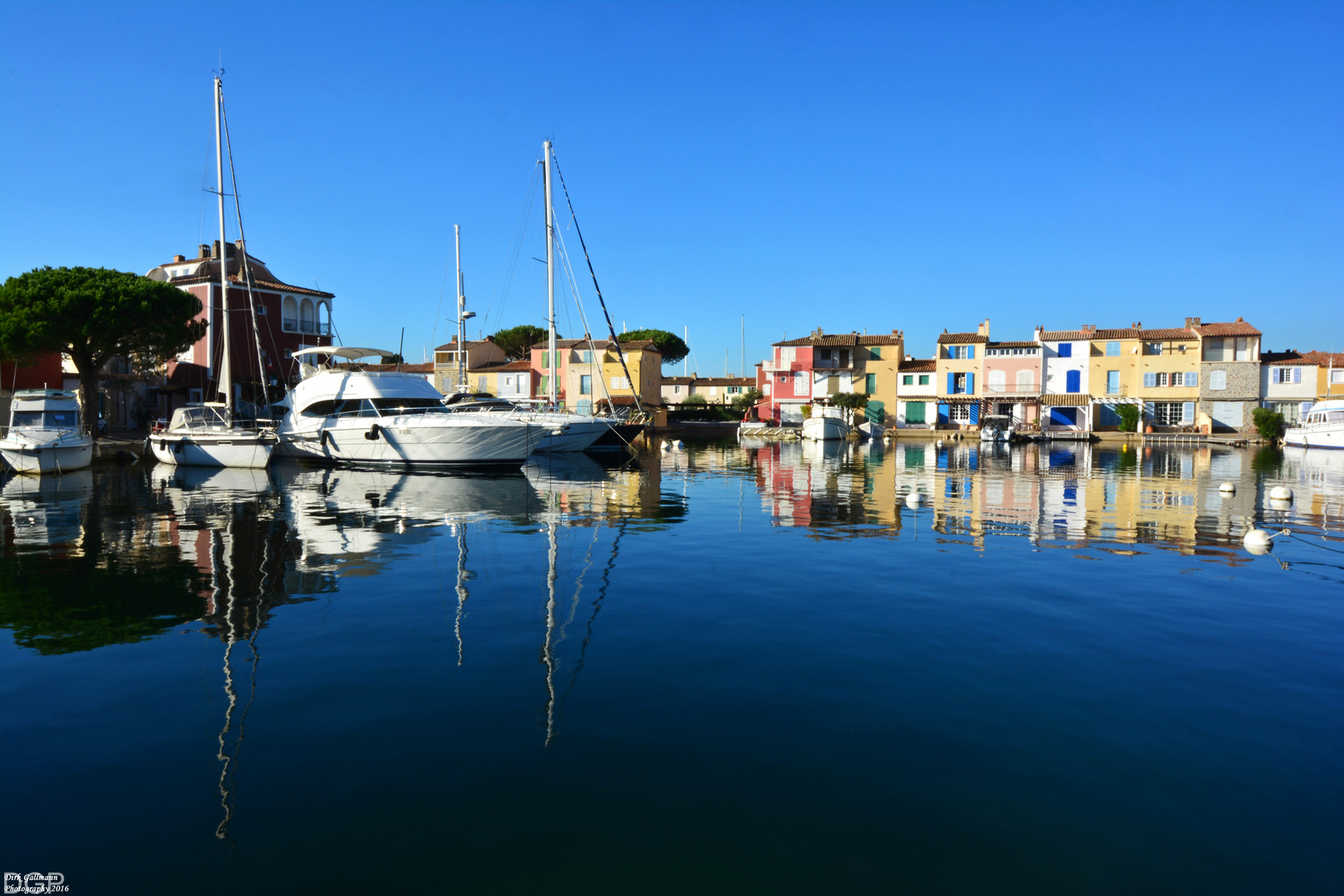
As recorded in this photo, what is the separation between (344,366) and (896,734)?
33.5 m

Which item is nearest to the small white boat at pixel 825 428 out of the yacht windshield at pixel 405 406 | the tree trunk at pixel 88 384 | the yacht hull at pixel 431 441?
the yacht hull at pixel 431 441

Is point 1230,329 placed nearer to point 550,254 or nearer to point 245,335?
point 550,254

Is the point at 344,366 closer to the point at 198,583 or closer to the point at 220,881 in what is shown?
the point at 198,583

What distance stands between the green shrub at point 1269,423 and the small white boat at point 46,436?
6570 centimetres

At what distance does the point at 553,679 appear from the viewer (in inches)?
281

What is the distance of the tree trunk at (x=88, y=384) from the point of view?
35.9 meters

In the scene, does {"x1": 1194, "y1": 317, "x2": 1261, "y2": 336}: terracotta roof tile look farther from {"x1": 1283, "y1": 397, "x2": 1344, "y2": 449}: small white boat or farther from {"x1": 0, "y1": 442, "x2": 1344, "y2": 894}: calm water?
{"x1": 0, "y1": 442, "x2": 1344, "y2": 894}: calm water

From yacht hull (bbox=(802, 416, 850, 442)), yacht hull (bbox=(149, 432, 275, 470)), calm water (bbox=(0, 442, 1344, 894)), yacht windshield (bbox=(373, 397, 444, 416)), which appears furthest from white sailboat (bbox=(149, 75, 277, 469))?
yacht hull (bbox=(802, 416, 850, 442))

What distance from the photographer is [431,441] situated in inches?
1112

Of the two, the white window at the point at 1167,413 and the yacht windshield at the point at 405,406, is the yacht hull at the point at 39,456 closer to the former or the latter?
the yacht windshield at the point at 405,406

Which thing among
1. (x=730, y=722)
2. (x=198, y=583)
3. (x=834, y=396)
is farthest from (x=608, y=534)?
(x=834, y=396)

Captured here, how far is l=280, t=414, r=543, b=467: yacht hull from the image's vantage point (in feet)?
91.7

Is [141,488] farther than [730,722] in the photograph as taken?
Yes

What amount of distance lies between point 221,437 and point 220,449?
1.71 ft
